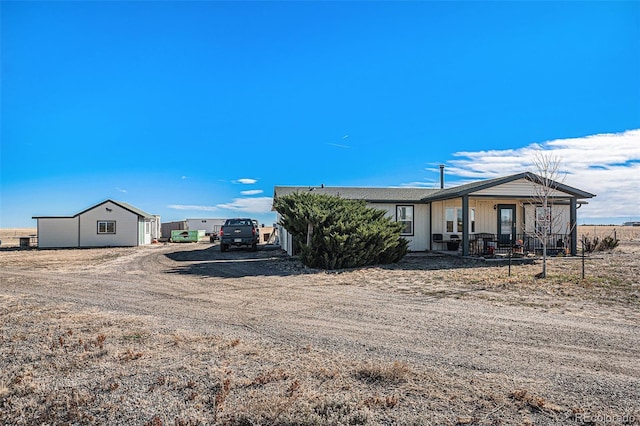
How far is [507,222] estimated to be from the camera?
1969 centimetres

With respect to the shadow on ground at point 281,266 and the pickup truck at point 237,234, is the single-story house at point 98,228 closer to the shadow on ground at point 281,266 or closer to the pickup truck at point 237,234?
the pickup truck at point 237,234

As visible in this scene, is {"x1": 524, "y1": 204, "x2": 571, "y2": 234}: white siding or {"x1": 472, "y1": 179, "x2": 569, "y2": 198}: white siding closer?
{"x1": 472, "y1": 179, "x2": 569, "y2": 198}: white siding

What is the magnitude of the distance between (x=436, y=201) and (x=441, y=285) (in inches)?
365

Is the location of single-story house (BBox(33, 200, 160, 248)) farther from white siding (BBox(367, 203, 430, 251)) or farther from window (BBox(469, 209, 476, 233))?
window (BBox(469, 209, 476, 233))

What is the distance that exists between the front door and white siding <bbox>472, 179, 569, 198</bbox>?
2.62m

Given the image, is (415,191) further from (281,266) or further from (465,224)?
(281,266)

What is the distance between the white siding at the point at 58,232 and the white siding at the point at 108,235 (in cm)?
53

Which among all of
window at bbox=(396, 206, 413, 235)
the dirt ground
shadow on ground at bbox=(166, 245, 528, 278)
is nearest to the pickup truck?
shadow on ground at bbox=(166, 245, 528, 278)

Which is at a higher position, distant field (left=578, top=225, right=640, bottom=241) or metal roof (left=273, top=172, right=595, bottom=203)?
metal roof (left=273, top=172, right=595, bottom=203)

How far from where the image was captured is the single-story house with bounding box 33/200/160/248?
29.9m

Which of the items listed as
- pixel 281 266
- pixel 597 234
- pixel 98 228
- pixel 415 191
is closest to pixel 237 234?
pixel 281 266

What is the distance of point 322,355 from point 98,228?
30.1 m

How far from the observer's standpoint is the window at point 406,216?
Result: 1984cm

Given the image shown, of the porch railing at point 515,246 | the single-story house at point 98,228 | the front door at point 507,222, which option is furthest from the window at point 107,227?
the front door at point 507,222
